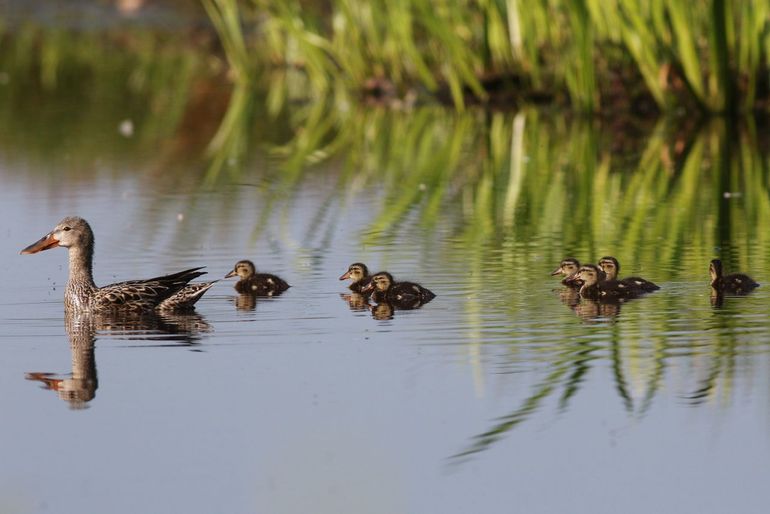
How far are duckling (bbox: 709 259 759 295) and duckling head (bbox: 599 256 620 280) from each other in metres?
0.65

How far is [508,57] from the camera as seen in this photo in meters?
22.9

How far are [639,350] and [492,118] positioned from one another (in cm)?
1439

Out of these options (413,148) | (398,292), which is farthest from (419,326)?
(413,148)

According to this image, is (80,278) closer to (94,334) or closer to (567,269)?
(94,334)

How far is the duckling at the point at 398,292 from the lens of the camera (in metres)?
9.73

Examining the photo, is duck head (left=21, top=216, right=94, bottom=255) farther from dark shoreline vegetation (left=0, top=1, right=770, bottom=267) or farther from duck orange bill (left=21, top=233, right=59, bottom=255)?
dark shoreline vegetation (left=0, top=1, right=770, bottom=267)

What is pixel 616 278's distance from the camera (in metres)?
10.3

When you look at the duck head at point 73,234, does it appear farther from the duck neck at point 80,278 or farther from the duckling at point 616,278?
the duckling at point 616,278

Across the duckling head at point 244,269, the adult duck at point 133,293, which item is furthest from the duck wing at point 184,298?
the duckling head at point 244,269

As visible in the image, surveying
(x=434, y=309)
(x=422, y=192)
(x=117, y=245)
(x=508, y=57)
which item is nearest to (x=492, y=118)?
(x=508, y=57)

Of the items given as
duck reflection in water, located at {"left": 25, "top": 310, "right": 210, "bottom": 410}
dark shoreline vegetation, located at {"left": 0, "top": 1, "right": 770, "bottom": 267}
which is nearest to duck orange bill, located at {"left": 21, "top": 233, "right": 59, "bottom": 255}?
duck reflection in water, located at {"left": 25, "top": 310, "right": 210, "bottom": 410}

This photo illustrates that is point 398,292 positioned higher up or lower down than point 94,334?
higher up

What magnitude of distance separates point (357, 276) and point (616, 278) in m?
1.57

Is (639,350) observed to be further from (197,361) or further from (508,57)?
(508,57)
